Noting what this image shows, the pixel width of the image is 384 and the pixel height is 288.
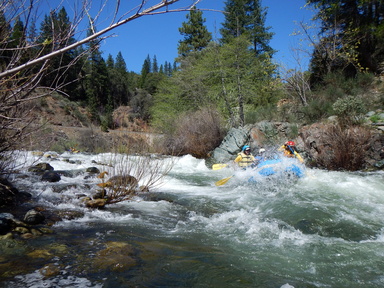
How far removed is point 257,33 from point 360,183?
86.1ft

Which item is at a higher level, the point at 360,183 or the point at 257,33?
the point at 257,33

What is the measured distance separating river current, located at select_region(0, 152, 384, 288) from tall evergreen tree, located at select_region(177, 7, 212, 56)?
25341mm

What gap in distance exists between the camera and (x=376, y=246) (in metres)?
4.01

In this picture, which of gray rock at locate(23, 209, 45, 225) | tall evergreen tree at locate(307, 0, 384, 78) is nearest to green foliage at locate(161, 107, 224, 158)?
tall evergreen tree at locate(307, 0, 384, 78)

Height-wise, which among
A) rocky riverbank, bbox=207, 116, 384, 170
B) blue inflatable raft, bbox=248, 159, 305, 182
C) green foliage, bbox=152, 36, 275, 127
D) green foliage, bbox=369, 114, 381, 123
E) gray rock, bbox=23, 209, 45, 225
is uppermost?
green foliage, bbox=152, 36, 275, 127

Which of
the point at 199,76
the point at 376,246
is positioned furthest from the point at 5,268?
the point at 199,76

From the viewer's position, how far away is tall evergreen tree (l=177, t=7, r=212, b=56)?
98.3ft

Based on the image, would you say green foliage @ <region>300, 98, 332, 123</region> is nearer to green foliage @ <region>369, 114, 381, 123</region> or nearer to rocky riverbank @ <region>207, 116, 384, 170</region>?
rocky riverbank @ <region>207, 116, 384, 170</region>

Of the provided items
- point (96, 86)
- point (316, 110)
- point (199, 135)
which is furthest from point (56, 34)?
point (96, 86)

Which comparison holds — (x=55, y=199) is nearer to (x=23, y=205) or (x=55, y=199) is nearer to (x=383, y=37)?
(x=23, y=205)

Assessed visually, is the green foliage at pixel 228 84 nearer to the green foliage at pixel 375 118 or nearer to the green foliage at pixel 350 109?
the green foliage at pixel 350 109

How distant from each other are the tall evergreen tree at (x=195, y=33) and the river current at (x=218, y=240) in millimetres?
25341

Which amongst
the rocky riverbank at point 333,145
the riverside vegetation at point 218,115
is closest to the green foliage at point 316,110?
the riverside vegetation at point 218,115

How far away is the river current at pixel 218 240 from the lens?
2.92 metres
